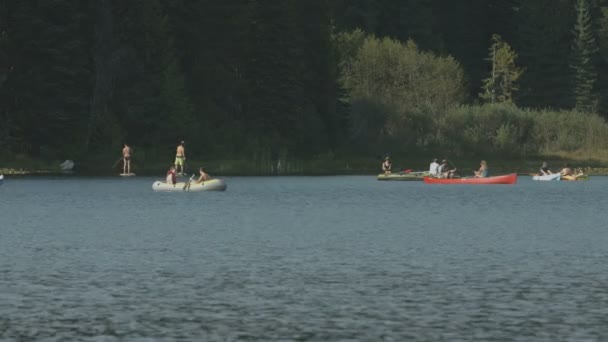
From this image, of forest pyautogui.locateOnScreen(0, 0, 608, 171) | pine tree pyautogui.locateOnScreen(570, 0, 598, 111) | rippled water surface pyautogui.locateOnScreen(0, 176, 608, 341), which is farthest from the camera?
pine tree pyautogui.locateOnScreen(570, 0, 598, 111)

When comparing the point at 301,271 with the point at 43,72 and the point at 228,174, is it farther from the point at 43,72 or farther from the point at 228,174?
the point at 228,174

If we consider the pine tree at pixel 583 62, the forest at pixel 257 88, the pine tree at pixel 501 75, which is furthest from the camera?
the pine tree at pixel 583 62

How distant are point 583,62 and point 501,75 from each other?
9.10m

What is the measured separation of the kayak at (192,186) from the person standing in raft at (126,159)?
37.8 ft

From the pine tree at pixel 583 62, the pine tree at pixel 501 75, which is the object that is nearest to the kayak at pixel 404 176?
the pine tree at pixel 501 75

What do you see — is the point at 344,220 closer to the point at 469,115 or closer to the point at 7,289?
the point at 7,289

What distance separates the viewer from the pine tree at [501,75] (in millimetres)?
127406

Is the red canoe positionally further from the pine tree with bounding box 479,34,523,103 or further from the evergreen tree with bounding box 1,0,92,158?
the pine tree with bounding box 479,34,523,103

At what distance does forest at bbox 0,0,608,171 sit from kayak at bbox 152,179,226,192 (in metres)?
16.3

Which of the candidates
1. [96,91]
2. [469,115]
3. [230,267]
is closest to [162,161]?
[96,91]

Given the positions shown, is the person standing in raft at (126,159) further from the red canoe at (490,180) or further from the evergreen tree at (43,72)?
the red canoe at (490,180)

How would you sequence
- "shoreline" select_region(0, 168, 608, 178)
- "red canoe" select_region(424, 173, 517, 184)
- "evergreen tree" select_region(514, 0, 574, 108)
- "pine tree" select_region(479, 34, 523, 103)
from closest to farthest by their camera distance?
"red canoe" select_region(424, 173, 517, 184)
"shoreline" select_region(0, 168, 608, 178)
"pine tree" select_region(479, 34, 523, 103)
"evergreen tree" select_region(514, 0, 574, 108)

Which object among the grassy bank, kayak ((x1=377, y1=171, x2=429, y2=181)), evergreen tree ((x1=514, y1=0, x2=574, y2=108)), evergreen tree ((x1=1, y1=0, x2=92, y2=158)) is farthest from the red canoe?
evergreen tree ((x1=514, y1=0, x2=574, y2=108))

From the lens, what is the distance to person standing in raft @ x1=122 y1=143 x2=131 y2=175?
260 ft
